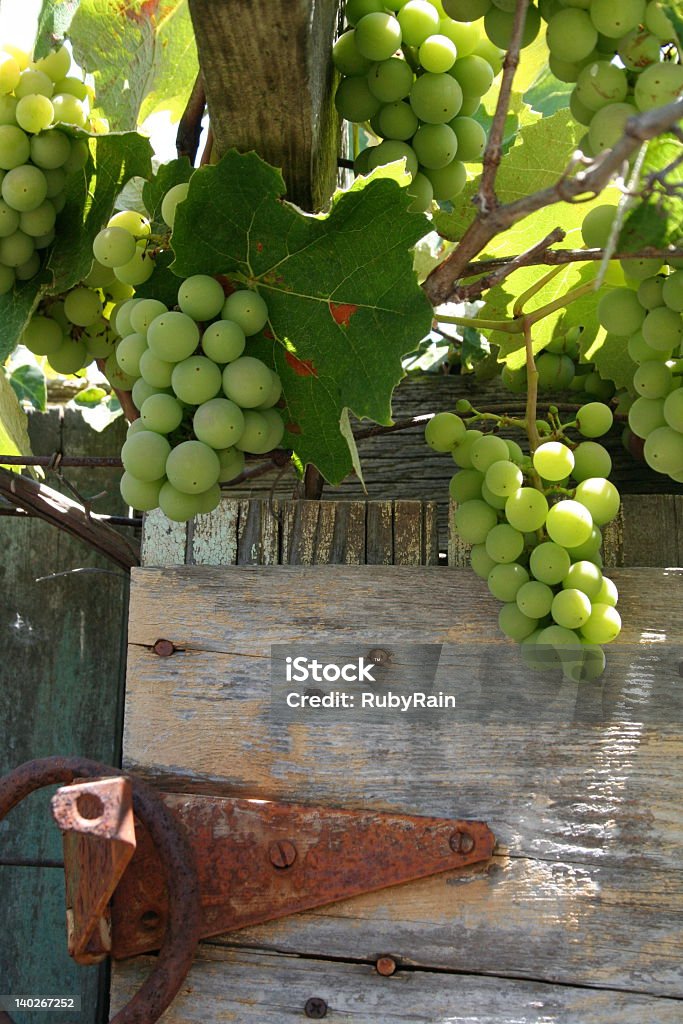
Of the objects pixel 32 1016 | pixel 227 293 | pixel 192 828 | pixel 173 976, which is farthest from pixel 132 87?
pixel 32 1016

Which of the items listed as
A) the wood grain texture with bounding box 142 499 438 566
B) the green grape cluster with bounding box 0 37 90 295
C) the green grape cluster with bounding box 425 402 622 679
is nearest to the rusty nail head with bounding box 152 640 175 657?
the wood grain texture with bounding box 142 499 438 566

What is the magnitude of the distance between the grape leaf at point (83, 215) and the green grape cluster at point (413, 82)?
0.26 meters

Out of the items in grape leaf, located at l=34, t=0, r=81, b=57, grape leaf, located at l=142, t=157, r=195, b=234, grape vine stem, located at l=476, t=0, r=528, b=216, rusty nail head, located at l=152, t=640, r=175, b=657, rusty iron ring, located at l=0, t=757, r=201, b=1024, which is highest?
grape leaf, located at l=34, t=0, r=81, b=57

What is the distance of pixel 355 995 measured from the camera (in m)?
1.07

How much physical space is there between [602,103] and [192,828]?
83 centimetres

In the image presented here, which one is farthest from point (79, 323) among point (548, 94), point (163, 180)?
point (548, 94)

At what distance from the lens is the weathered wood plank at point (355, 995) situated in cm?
105

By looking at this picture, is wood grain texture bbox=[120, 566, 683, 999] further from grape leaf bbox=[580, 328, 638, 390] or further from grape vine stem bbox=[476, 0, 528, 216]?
grape vine stem bbox=[476, 0, 528, 216]

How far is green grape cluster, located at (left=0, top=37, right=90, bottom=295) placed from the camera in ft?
3.76

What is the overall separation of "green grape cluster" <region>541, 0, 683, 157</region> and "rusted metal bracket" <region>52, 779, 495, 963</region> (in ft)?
2.32

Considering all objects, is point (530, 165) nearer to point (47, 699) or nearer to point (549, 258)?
point (549, 258)

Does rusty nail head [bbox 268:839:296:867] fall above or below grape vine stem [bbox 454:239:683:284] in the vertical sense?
below

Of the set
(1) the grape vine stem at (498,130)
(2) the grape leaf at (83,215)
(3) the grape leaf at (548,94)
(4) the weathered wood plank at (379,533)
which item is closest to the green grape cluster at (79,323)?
(2) the grape leaf at (83,215)

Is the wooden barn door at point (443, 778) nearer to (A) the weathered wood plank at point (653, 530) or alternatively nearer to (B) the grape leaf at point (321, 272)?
(A) the weathered wood plank at point (653, 530)
